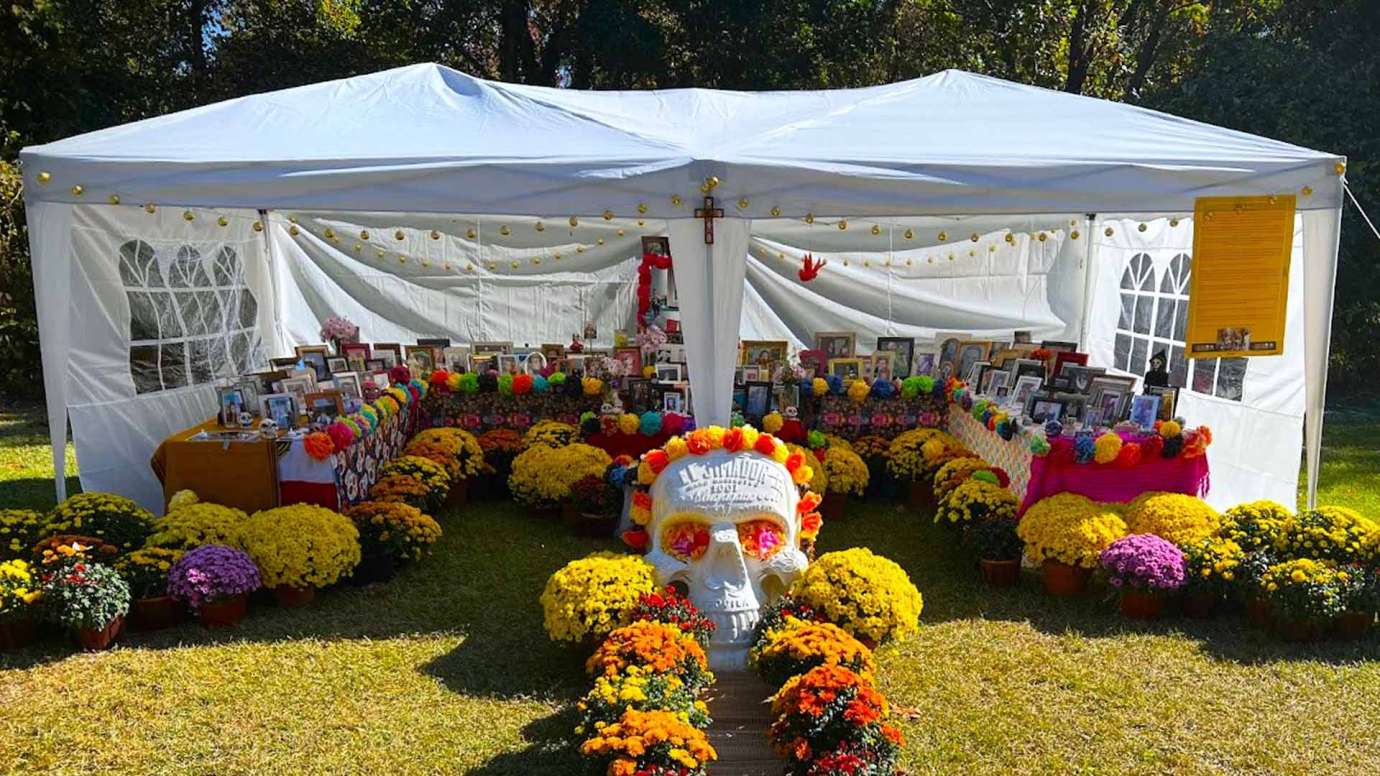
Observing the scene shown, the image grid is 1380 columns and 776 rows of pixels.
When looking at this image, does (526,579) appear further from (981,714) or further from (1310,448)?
(1310,448)

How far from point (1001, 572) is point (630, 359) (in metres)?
3.30

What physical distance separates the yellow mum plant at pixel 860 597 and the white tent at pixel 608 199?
49.4 inches

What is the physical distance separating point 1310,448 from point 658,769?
4183mm

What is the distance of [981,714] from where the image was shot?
12.5 feet

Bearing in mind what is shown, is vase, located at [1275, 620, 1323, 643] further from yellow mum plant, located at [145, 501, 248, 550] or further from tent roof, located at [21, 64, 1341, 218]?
yellow mum plant, located at [145, 501, 248, 550]

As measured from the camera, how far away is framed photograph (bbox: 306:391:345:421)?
5898mm

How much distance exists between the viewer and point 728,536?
4047 millimetres

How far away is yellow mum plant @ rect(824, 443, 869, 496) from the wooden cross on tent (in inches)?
81.4

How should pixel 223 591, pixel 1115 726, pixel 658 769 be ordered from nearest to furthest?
1. pixel 658 769
2. pixel 1115 726
3. pixel 223 591

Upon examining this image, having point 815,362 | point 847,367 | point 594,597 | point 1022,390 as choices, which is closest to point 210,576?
point 594,597

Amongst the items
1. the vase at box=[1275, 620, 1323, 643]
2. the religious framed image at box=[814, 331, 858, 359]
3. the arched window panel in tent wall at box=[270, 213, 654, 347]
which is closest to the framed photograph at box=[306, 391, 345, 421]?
the arched window panel in tent wall at box=[270, 213, 654, 347]

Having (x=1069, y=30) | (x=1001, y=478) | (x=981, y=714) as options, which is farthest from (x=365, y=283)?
(x=1069, y=30)

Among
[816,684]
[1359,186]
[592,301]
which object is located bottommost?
[816,684]

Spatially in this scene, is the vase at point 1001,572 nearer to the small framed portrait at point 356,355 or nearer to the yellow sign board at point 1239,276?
the yellow sign board at point 1239,276
